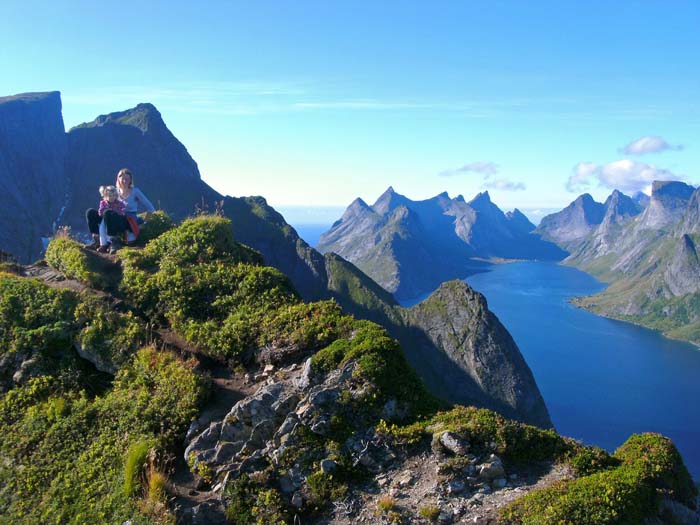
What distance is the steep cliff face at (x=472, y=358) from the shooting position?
105m

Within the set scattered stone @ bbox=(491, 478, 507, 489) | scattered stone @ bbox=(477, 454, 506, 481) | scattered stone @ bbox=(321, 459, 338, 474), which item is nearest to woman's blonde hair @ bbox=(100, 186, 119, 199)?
scattered stone @ bbox=(321, 459, 338, 474)

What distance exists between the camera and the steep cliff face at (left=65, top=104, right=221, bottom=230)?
166 meters

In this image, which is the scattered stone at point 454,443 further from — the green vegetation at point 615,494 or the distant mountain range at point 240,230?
the distant mountain range at point 240,230

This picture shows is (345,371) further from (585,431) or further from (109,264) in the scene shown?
(585,431)

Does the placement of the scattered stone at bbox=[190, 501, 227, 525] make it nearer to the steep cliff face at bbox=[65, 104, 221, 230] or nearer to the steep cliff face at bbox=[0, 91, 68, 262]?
the steep cliff face at bbox=[0, 91, 68, 262]

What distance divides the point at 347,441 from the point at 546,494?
315 cm

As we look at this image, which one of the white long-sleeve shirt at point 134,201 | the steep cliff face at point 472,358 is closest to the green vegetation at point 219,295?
the white long-sleeve shirt at point 134,201

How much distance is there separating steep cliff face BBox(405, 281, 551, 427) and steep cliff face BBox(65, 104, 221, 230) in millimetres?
79662

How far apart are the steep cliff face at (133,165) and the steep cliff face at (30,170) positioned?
200 inches

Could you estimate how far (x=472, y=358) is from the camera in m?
117

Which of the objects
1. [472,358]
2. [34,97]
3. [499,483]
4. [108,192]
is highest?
[34,97]

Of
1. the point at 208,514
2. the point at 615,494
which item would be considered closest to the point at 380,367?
the point at 208,514

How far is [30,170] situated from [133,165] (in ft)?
109

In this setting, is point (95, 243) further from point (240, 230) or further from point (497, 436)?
point (240, 230)
